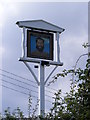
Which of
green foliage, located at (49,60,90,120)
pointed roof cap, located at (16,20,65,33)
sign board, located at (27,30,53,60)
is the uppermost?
pointed roof cap, located at (16,20,65,33)

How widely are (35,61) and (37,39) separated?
1244mm

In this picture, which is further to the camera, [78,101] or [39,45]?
[39,45]

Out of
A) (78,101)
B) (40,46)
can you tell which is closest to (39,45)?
(40,46)

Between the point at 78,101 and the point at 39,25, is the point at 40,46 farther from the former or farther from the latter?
the point at 78,101

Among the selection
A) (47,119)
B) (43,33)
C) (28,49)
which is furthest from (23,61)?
(47,119)

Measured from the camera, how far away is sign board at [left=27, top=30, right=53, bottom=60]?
2141cm

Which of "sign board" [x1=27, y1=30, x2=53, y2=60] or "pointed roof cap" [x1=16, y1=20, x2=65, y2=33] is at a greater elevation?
"pointed roof cap" [x1=16, y1=20, x2=65, y2=33]

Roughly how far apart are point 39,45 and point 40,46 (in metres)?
0.08

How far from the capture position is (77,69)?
5816 millimetres

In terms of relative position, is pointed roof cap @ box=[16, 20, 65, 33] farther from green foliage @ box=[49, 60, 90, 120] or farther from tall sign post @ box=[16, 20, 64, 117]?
green foliage @ box=[49, 60, 90, 120]

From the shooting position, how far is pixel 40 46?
21891 millimetres

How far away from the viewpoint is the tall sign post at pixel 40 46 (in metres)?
21.2

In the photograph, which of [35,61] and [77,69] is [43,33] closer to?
[35,61]

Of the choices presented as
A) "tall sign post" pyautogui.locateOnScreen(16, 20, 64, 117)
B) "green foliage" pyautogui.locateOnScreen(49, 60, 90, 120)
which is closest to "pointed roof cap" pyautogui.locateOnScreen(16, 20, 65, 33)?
"tall sign post" pyautogui.locateOnScreen(16, 20, 64, 117)
